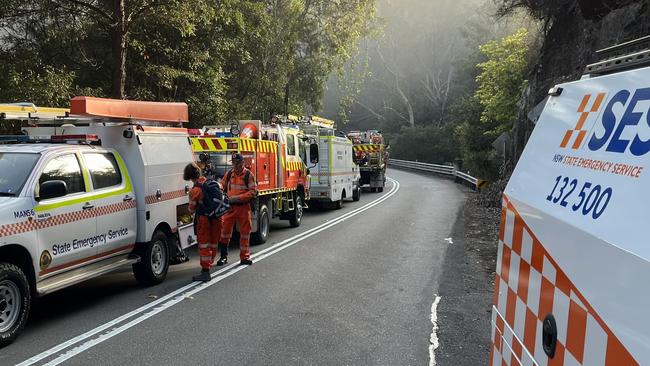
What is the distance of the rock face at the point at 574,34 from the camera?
1162 centimetres

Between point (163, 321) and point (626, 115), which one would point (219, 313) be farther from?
point (626, 115)

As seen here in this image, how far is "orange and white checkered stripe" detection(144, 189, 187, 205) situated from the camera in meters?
7.70

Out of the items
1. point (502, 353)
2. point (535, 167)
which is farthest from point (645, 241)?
point (502, 353)

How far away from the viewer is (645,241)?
60.1 inches

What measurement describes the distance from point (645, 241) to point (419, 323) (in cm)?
485

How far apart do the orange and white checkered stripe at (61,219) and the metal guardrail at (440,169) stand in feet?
64.6

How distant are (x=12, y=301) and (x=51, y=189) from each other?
1153 millimetres

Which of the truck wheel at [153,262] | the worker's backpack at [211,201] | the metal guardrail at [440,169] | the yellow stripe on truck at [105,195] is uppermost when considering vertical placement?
the yellow stripe on truck at [105,195]

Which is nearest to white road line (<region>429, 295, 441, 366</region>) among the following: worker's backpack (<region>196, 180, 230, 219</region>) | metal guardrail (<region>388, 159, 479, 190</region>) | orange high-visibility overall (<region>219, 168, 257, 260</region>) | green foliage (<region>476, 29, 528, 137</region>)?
worker's backpack (<region>196, 180, 230, 219</region>)

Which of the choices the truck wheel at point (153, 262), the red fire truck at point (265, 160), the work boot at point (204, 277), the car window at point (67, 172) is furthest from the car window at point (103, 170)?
the red fire truck at point (265, 160)

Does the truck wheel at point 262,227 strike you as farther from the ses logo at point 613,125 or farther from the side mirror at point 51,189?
the ses logo at point 613,125

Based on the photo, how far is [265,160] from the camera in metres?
12.2

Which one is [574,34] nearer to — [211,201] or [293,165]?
[293,165]

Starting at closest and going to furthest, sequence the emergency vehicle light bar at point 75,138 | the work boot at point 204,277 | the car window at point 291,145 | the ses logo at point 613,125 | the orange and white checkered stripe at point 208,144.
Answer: the ses logo at point 613,125 < the emergency vehicle light bar at point 75,138 < the work boot at point 204,277 < the orange and white checkered stripe at point 208,144 < the car window at point 291,145
